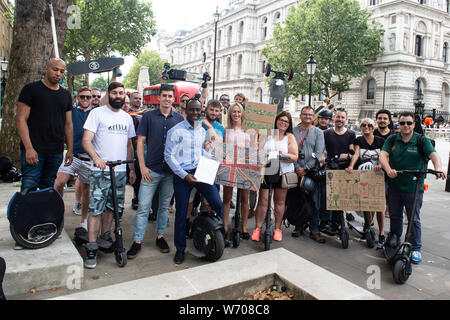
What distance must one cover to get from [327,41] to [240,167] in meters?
34.9

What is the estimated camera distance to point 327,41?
117 ft

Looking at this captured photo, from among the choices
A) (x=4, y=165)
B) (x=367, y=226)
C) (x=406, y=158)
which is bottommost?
(x=367, y=226)

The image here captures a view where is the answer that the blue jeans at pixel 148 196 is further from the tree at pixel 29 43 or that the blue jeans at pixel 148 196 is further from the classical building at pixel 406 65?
the classical building at pixel 406 65

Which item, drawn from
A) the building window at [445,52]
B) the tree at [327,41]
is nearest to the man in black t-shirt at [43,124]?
the tree at [327,41]

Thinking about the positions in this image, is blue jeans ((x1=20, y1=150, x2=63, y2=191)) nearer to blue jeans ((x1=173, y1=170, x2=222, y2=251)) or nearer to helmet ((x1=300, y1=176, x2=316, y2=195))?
blue jeans ((x1=173, y1=170, x2=222, y2=251))

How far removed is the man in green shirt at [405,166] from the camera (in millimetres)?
4473

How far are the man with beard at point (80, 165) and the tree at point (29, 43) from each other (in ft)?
10.1

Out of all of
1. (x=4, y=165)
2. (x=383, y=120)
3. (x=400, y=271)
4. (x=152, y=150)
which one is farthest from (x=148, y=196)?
(x=4, y=165)

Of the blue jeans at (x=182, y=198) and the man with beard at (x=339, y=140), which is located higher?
the man with beard at (x=339, y=140)

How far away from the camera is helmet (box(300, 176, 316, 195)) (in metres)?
5.21

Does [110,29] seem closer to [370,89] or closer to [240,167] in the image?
[240,167]

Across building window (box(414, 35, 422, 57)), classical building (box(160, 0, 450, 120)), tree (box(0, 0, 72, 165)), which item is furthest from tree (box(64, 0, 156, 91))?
building window (box(414, 35, 422, 57))
